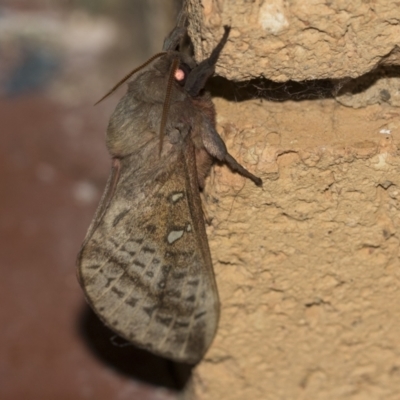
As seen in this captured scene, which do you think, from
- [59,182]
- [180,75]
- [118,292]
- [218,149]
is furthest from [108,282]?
[59,182]

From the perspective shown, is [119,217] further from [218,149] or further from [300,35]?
[300,35]

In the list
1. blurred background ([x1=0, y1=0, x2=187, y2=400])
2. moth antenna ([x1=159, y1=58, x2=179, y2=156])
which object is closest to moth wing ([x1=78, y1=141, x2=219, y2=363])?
moth antenna ([x1=159, y1=58, x2=179, y2=156])

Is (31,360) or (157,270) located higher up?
(157,270)

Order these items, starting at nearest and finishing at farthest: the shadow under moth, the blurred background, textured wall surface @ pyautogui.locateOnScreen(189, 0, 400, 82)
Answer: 1. textured wall surface @ pyautogui.locateOnScreen(189, 0, 400, 82)
2. the shadow under moth
3. the blurred background

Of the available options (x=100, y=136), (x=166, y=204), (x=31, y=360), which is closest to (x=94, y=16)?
(x=100, y=136)

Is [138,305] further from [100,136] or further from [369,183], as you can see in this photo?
[100,136]

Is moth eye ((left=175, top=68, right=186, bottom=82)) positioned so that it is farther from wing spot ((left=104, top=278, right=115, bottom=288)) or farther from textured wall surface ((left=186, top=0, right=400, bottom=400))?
wing spot ((left=104, top=278, right=115, bottom=288))

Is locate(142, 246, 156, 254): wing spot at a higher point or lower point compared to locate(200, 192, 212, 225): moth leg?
lower

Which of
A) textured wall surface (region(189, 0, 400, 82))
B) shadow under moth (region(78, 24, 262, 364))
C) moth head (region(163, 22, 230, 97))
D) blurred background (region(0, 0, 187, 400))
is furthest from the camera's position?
blurred background (region(0, 0, 187, 400))
